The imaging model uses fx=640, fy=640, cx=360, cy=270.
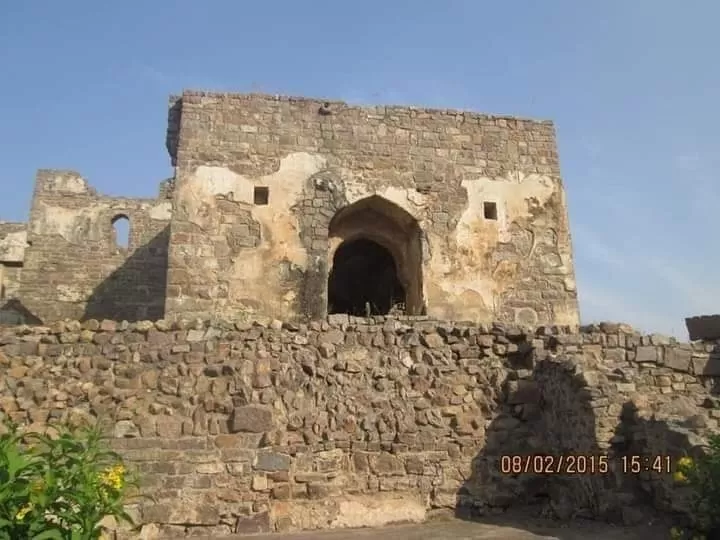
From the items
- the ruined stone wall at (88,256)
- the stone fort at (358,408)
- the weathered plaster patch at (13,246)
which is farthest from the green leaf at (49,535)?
the weathered plaster patch at (13,246)

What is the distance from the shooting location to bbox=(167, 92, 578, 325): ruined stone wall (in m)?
9.67

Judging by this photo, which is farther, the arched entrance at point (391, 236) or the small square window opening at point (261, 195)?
the arched entrance at point (391, 236)

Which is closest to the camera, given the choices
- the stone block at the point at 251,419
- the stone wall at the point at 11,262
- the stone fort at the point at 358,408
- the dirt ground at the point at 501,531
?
the dirt ground at the point at 501,531

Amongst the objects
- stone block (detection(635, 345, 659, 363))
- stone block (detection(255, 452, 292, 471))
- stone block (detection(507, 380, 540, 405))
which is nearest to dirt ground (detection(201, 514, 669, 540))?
stone block (detection(255, 452, 292, 471))

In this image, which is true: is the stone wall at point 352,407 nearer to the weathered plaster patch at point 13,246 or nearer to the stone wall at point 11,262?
the stone wall at point 11,262

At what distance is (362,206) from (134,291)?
8.29 metres

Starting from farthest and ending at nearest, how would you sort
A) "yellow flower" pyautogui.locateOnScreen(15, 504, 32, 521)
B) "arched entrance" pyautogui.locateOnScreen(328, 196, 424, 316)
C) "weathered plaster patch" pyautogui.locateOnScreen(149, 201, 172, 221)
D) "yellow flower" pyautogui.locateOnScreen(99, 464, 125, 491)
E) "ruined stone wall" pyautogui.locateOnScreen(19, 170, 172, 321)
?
"weathered plaster patch" pyautogui.locateOnScreen(149, 201, 172, 221)
"ruined stone wall" pyautogui.locateOnScreen(19, 170, 172, 321)
"arched entrance" pyautogui.locateOnScreen(328, 196, 424, 316)
"yellow flower" pyautogui.locateOnScreen(99, 464, 125, 491)
"yellow flower" pyautogui.locateOnScreen(15, 504, 32, 521)

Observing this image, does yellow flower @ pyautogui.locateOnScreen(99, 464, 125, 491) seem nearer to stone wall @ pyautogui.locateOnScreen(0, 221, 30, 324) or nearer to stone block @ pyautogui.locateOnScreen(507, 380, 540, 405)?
stone block @ pyautogui.locateOnScreen(507, 380, 540, 405)

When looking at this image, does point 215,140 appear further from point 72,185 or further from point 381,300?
point 72,185

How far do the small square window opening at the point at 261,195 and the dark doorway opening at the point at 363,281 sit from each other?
2855 mm

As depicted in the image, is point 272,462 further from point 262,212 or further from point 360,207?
point 360,207

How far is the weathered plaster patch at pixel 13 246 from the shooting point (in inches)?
639

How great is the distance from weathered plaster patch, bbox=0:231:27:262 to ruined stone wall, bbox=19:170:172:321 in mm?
366

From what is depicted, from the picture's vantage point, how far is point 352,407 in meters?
6.39
